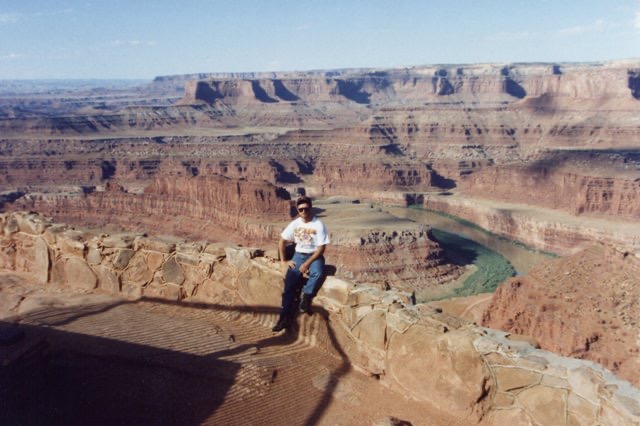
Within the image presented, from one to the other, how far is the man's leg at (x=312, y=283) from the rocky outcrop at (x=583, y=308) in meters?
15.6

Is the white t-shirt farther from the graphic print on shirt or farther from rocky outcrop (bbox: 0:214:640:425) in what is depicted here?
rocky outcrop (bbox: 0:214:640:425)

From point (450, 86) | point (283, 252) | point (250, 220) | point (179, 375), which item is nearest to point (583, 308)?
point (283, 252)

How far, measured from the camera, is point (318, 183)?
87.9m

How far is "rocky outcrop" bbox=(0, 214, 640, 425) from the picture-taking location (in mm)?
5570

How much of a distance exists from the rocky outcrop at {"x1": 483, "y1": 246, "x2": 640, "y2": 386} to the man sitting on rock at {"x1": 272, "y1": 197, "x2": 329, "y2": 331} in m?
15.7

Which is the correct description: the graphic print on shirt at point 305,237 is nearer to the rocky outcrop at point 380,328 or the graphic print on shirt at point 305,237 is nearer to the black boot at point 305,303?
the rocky outcrop at point 380,328

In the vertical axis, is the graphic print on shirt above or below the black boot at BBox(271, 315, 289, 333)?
above

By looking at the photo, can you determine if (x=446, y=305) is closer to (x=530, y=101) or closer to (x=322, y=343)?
(x=322, y=343)

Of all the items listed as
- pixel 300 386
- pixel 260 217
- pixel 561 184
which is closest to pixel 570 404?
pixel 300 386

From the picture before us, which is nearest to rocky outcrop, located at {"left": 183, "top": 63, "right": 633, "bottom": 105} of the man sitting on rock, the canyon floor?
the man sitting on rock

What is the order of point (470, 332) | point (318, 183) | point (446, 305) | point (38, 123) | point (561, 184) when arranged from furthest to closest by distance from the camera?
point (38, 123)
point (318, 183)
point (561, 184)
point (446, 305)
point (470, 332)

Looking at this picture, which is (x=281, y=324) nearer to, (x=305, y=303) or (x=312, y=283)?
(x=305, y=303)

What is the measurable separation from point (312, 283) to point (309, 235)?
2.36 ft

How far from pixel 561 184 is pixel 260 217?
39.8m
